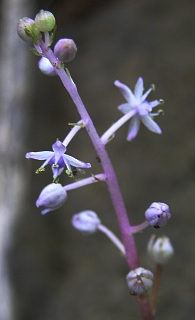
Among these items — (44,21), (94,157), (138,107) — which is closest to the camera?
(44,21)

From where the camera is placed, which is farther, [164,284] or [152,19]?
[152,19]

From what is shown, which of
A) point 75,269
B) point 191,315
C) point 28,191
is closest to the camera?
point 191,315

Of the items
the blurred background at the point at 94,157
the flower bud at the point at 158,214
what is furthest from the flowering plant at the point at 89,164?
the blurred background at the point at 94,157

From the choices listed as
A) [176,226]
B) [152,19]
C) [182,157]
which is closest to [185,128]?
[182,157]

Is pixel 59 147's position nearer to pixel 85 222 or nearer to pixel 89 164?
pixel 89 164

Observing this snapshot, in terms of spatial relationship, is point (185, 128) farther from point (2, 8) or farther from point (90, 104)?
point (2, 8)

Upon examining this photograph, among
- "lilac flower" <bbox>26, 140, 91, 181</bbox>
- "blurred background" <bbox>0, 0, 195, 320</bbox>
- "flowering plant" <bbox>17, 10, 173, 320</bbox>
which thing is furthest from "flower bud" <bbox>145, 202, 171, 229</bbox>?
"blurred background" <bbox>0, 0, 195, 320</bbox>

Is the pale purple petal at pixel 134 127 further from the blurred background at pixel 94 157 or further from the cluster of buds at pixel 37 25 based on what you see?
the blurred background at pixel 94 157

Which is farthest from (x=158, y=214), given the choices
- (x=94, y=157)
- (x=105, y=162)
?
(x=94, y=157)
